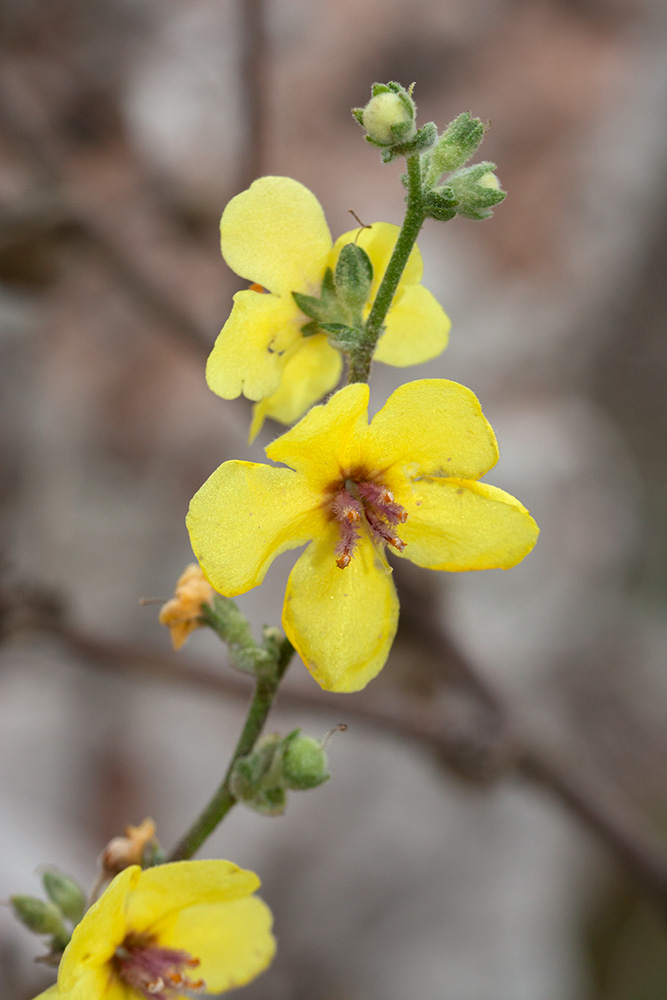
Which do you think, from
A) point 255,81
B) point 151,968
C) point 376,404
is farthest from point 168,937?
point 376,404

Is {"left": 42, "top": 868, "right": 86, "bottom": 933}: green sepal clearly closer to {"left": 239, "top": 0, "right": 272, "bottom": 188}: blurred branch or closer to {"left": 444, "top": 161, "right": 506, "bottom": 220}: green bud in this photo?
{"left": 444, "top": 161, "right": 506, "bottom": 220}: green bud

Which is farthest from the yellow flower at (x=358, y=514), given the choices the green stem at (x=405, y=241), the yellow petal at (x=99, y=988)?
the yellow petal at (x=99, y=988)

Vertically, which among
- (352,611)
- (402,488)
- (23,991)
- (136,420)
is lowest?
(23,991)

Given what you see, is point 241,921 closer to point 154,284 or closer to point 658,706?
point 154,284

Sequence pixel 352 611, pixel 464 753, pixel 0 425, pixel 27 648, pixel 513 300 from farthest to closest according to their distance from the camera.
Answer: pixel 513 300, pixel 0 425, pixel 27 648, pixel 464 753, pixel 352 611

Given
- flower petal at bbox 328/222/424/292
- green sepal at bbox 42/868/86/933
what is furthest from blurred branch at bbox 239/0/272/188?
green sepal at bbox 42/868/86/933

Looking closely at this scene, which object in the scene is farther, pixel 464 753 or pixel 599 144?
pixel 599 144

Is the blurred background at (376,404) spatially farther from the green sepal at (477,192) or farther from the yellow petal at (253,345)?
the green sepal at (477,192)

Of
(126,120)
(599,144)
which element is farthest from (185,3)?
(599,144)
